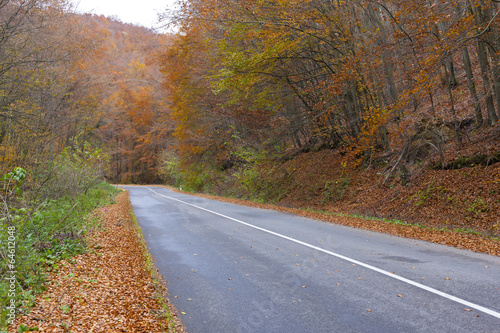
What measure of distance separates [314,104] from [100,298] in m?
13.3

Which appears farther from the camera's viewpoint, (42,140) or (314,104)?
(314,104)

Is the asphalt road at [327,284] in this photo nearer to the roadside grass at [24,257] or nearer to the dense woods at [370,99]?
the roadside grass at [24,257]

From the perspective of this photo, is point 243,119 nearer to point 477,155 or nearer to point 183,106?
Result: point 183,106

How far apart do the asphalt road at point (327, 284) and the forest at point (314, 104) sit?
2398 millimetres

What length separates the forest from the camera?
973 centimetres

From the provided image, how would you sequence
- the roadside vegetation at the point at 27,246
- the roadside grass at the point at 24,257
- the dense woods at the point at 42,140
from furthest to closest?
the dense woods at the point at 42,140 → the roadside vegetation at the point at 27,246 → the roadside grass at the point at 24,257

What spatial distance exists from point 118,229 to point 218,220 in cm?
363

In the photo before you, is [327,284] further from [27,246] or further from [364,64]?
[364,64]

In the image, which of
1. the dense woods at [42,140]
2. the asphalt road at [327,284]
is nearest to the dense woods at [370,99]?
the asphalt road at [327,284]

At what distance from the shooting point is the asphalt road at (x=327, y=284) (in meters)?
3.93

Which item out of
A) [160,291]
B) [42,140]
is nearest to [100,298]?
[160,291]

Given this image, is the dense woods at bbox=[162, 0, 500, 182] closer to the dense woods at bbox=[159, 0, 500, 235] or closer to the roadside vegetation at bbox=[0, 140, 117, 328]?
the dense woods at bbox=[159, 0, 500, 235]

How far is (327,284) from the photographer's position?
5.17 m

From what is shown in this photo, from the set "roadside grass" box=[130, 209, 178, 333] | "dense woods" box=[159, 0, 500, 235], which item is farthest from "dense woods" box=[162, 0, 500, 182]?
"roadside grass" box=[130, 209, 178, 333]
